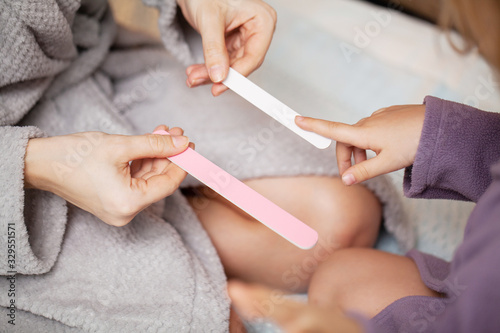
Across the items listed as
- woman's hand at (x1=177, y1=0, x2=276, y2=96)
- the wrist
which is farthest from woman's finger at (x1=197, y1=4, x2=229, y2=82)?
the wrist

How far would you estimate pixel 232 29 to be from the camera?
0.63 meters

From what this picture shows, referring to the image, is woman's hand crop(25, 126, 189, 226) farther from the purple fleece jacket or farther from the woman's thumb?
the purple fleece jacket

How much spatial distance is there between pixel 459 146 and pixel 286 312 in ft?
0.88

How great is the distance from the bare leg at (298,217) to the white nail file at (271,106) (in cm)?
13

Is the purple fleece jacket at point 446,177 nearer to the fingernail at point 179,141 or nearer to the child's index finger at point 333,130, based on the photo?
the child's index finger at point 333,130

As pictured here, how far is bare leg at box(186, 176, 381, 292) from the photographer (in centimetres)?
62

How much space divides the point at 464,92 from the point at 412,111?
1.56 ft

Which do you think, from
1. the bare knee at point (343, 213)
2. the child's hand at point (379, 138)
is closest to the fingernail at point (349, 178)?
the child's hand at point (379, 138)

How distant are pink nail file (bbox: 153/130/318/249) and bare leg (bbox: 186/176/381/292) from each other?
0.48ft

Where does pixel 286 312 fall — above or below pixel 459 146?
below

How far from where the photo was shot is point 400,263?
22.4 inches

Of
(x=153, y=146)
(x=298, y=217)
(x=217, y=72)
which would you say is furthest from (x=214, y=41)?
(x=298, y=217)

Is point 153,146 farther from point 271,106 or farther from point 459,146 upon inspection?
point 459,146

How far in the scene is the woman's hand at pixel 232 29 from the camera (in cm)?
56
